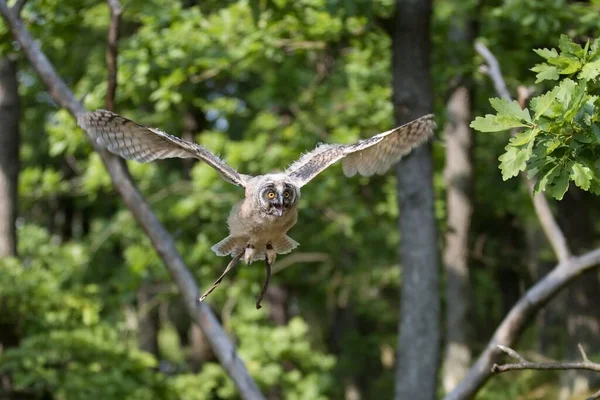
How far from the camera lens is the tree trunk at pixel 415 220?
295 inches

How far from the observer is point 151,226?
7.67 m

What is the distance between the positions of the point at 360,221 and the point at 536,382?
592 centimetres

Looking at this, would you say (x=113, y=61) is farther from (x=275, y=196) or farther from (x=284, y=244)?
(x=275, y=196)

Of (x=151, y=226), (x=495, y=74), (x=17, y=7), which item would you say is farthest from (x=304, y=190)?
(x=17, y=7)

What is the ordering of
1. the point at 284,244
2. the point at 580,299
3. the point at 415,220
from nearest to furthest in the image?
the point at 284,244 → the point at 415,220 → the point at 580,299

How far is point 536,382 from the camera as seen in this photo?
16938mm

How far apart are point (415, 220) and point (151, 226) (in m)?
2.22

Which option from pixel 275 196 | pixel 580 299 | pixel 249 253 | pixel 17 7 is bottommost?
pixel 580 299

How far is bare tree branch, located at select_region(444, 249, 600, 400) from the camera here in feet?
22.0

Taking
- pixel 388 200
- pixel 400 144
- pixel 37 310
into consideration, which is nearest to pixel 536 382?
pixel 388 200

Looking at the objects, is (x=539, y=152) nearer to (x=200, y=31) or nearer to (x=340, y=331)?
(x=200, y=31)

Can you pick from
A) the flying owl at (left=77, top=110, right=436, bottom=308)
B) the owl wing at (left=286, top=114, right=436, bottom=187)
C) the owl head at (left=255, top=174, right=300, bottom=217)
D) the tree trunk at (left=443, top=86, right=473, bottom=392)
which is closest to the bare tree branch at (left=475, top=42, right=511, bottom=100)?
the owl wing at (left=286, top=114, right=436, bottom=187)

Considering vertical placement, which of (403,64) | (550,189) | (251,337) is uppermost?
(403,64)

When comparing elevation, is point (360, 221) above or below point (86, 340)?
above
